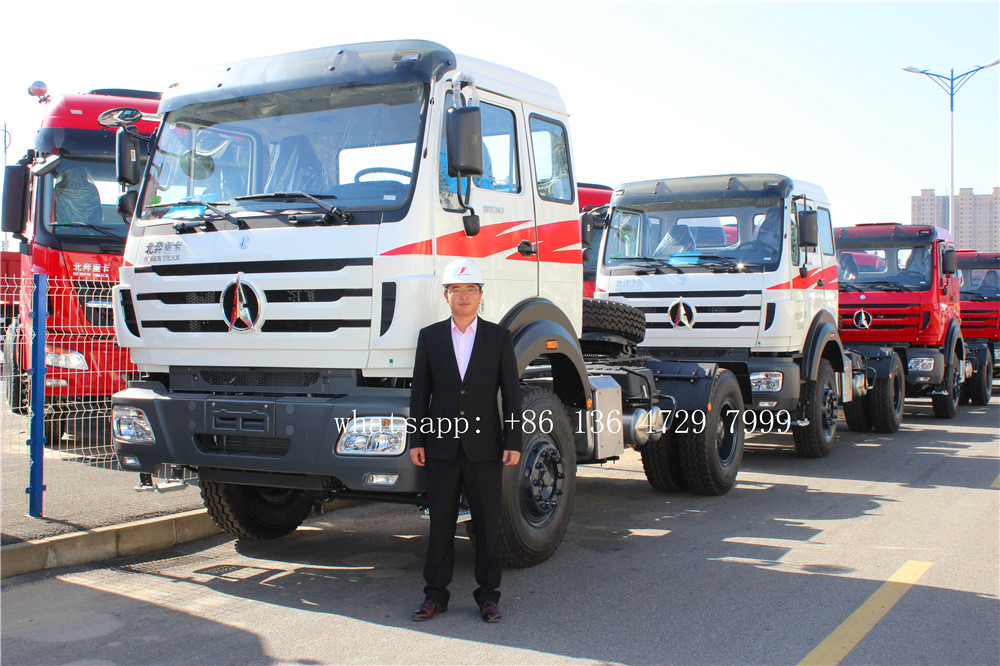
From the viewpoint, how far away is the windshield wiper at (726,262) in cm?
937

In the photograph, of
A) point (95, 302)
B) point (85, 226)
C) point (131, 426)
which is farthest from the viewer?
point (85, 226)

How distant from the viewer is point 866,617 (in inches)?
190

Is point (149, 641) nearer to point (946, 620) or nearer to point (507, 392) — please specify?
point (507, 392)

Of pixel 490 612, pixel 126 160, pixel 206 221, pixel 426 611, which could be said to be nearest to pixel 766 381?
pixel 490 612

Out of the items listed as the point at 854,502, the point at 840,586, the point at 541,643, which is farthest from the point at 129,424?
the point at 854,502

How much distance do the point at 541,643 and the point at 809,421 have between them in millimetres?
6544

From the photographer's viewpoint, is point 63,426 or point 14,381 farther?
point 63,426

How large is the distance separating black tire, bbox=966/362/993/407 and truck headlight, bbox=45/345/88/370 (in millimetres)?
14943

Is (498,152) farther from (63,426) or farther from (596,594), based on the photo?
(63,426)

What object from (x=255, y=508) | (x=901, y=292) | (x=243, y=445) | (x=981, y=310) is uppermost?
(x=901, y=292)

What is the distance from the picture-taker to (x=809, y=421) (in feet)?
33.3

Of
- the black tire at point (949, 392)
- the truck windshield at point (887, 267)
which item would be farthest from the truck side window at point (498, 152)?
the black tire at point (949, 392)

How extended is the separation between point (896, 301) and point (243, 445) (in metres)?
10.8

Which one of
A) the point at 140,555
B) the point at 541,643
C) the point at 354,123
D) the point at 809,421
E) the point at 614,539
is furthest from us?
the point at 809,421
